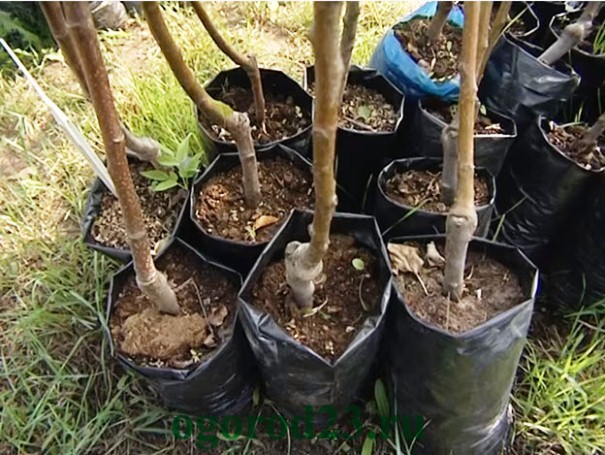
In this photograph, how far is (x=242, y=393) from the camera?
133cm

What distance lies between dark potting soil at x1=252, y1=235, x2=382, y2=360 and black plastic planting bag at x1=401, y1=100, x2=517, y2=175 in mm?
424

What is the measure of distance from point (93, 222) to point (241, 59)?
545 mm

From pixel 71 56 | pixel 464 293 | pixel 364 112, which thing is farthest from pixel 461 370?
pixel 71 56

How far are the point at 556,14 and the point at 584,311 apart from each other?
3.07 feet

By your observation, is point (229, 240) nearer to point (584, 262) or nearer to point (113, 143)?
point (113, 143)

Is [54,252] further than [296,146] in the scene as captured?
Yes

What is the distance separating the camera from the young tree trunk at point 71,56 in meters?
0.86

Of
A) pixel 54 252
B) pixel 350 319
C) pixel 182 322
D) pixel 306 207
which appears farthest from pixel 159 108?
pixel 350 319

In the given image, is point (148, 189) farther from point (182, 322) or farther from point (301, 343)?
point (301, 343)

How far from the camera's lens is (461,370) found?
108 cm

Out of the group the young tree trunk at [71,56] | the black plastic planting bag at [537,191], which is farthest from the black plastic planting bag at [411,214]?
the young tree trunk at [71,56]

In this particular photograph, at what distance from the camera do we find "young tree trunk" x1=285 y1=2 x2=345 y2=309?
0.67 metres

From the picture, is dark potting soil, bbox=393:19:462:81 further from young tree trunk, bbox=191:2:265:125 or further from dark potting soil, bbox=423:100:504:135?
young tree trunk, bbox=191:2:265:125

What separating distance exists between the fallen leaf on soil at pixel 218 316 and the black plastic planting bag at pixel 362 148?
0.55m
